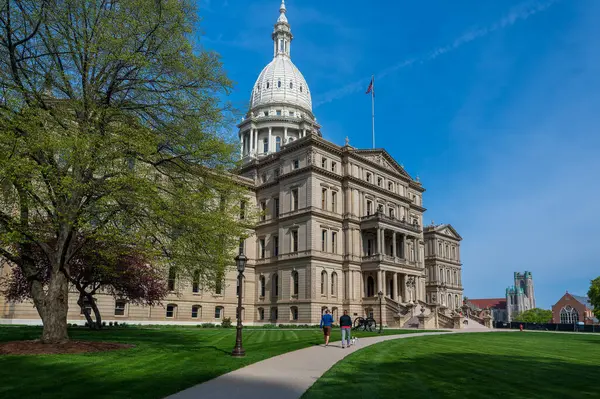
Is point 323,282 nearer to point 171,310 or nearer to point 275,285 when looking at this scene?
point 275,285

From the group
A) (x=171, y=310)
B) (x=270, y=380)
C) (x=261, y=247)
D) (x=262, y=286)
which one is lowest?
(x=171, y=310)

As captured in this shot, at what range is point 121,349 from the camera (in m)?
19.6

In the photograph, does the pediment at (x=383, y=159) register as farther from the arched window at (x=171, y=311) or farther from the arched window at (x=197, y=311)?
the arched window at (x=171, y=311)

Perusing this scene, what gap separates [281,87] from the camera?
314 ft

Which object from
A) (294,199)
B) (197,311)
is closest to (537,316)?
(294,199)

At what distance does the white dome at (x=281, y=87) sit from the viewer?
311 ft

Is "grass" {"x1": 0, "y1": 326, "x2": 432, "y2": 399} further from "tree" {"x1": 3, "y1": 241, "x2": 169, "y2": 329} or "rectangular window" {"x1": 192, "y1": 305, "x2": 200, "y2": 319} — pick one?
"rectangular window" {"x1": 192, "y1": 305, "x2": 200, "y2": 319}

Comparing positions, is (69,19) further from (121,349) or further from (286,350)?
(286,350)

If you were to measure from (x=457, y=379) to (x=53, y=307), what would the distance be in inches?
631

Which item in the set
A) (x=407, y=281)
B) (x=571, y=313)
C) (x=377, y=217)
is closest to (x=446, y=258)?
(x=407, y=281)

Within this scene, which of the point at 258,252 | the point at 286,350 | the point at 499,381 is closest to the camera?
the point at 499,381

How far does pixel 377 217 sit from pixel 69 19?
43.8 m

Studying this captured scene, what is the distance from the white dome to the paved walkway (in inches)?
3155

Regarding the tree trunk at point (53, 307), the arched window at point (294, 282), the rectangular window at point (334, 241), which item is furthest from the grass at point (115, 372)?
the rectangular window at point (334, 241)
